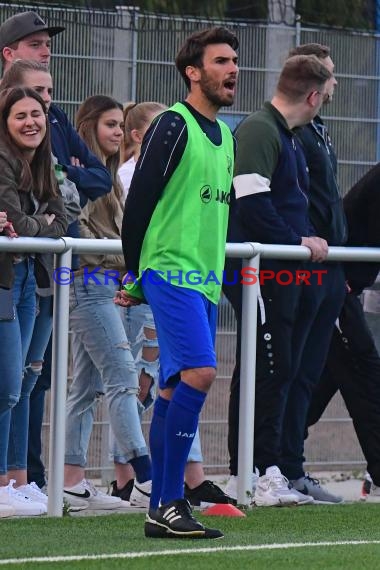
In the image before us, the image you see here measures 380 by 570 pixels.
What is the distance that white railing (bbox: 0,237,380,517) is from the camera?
7.76 metres

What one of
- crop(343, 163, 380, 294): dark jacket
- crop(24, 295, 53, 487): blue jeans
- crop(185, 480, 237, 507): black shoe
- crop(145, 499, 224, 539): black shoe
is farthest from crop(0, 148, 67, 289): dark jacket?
crop(343, 163, 380, 294): dark jacket

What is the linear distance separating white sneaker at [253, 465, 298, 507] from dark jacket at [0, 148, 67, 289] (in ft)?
5.28

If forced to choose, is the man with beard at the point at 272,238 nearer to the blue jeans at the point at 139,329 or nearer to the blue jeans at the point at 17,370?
the blue jeans at the point at 139,329

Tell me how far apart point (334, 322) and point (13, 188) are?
84.2 inches

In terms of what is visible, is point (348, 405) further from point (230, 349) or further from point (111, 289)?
point (111, 289)

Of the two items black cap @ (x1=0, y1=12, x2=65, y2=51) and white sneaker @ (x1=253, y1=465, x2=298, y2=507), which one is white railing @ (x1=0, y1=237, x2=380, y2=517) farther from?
black cap @ (x1=0, y1=12, x2=65, y2=51)

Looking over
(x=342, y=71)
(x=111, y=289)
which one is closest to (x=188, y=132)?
(x=111, y=289)

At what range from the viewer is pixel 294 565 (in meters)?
6.27

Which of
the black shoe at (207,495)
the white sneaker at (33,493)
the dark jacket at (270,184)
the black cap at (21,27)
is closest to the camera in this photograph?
the white sneaker at (33,493)

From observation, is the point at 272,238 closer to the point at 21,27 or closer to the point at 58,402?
the point at 58,402

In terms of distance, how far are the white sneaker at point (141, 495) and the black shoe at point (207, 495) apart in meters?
0.20

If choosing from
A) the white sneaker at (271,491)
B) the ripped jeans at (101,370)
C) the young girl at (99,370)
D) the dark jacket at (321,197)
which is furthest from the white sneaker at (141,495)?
the dark jacket at (321,197)

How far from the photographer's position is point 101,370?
8484 mm

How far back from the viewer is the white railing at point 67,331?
7.76 metres
